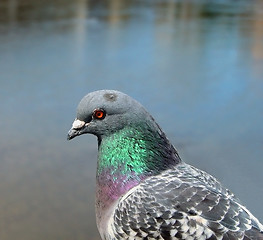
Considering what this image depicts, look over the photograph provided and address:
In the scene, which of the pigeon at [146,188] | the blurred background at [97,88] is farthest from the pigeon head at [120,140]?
the blurred background at [97,88]

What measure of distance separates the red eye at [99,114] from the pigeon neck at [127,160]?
12 centimetres

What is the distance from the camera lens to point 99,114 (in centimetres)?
247

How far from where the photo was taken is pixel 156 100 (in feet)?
17.4

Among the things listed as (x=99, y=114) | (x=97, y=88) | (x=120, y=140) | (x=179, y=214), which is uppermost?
(x=99, y=114)

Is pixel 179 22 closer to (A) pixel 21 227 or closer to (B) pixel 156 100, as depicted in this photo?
(B) pixel 156 100

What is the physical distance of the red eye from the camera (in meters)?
2.46

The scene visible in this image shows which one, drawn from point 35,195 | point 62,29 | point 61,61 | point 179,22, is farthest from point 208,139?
point 179,22

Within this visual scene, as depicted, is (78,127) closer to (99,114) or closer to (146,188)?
(99,114)

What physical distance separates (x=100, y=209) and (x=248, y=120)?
9.22 ft

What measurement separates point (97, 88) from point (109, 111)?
3190 mm

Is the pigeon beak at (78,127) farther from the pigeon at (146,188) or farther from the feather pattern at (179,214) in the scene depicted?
the feather pattern at (179,214)

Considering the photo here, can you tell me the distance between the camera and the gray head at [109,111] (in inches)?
96.2

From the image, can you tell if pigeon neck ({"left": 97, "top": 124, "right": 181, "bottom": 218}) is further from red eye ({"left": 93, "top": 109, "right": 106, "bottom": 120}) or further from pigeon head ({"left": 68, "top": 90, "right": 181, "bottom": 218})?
red eye ({"left": 93, "top": 109, "right": 106, "bottom": 120})

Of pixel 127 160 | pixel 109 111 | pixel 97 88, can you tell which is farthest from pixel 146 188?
pixel 97 88
